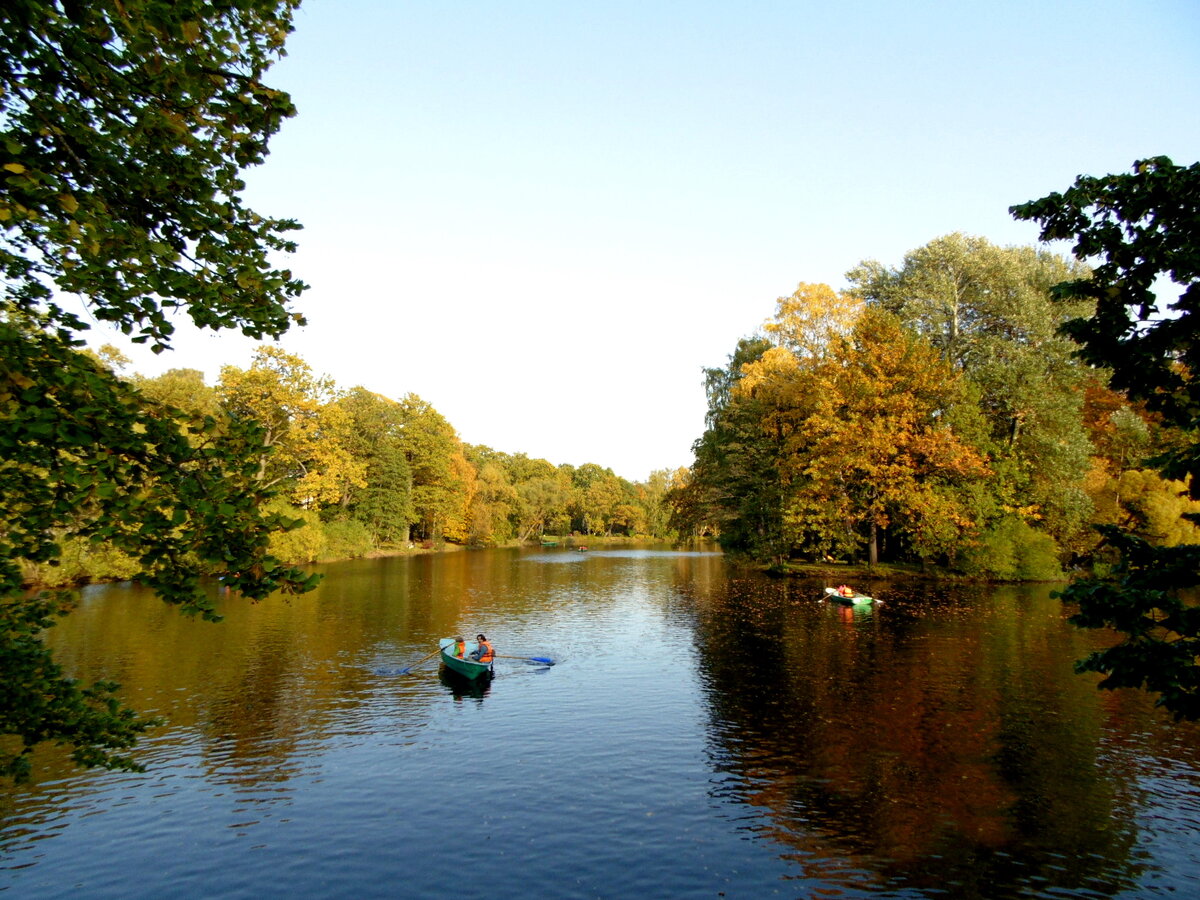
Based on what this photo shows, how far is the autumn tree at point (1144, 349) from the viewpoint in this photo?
7625 millimetres

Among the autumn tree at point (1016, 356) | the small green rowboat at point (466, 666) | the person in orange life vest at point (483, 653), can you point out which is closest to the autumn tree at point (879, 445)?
the autumn tree at point (1016, 356)

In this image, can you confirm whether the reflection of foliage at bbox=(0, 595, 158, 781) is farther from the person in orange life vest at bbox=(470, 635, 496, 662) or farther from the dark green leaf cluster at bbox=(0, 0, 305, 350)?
the person in orange life vest at bbox=(470, 635, 496, 662)

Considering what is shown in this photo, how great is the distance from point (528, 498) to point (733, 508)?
77312mm

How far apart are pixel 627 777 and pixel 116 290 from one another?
14.9 m

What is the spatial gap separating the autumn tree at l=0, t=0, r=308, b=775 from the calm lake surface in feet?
23.7

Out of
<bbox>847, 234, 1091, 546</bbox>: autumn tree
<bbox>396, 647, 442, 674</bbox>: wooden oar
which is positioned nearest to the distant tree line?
<bbox>396, 647, 442, 674</bbox>: wooden oar

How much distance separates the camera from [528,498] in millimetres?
137750

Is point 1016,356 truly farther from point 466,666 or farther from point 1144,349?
point 1144,349

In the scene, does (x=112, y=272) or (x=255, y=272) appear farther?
(x=255, y=272)

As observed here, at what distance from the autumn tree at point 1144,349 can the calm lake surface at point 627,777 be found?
7.08 m

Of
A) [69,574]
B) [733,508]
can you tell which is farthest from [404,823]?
[733,508]

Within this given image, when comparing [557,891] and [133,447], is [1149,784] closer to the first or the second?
[557,891]

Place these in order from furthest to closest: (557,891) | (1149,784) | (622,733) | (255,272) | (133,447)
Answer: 1. (622,733)
2. (1149,784)
3. (557,891)
4. (255,272)
5. (133,447)

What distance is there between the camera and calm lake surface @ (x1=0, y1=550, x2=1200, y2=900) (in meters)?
13.2
